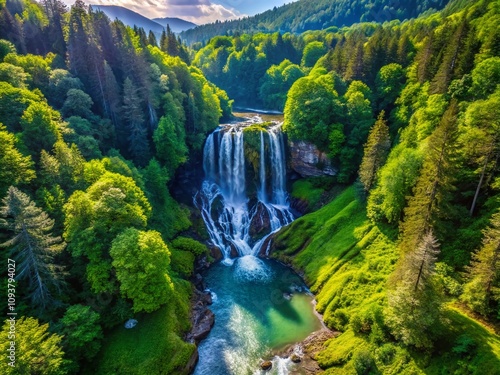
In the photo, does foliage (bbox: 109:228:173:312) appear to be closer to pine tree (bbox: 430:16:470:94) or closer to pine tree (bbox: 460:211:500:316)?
pine tree (bbox: 460:211:500:316)

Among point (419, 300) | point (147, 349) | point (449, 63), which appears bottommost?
point (147, 349)

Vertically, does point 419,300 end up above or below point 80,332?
above

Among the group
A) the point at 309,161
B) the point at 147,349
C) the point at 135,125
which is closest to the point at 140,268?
the point at 147,349

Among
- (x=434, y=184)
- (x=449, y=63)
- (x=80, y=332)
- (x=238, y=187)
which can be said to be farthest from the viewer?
(x=238, y=187)

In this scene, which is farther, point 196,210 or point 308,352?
point 196,210

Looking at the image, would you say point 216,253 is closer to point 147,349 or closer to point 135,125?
point 147,349

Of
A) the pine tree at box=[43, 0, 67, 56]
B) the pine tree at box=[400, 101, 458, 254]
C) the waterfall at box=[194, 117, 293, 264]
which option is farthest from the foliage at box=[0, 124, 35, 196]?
the pine tree at box=[400, 101, 458, 254]

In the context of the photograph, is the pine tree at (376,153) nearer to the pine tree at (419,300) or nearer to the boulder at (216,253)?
the pine tree at (419,300)
